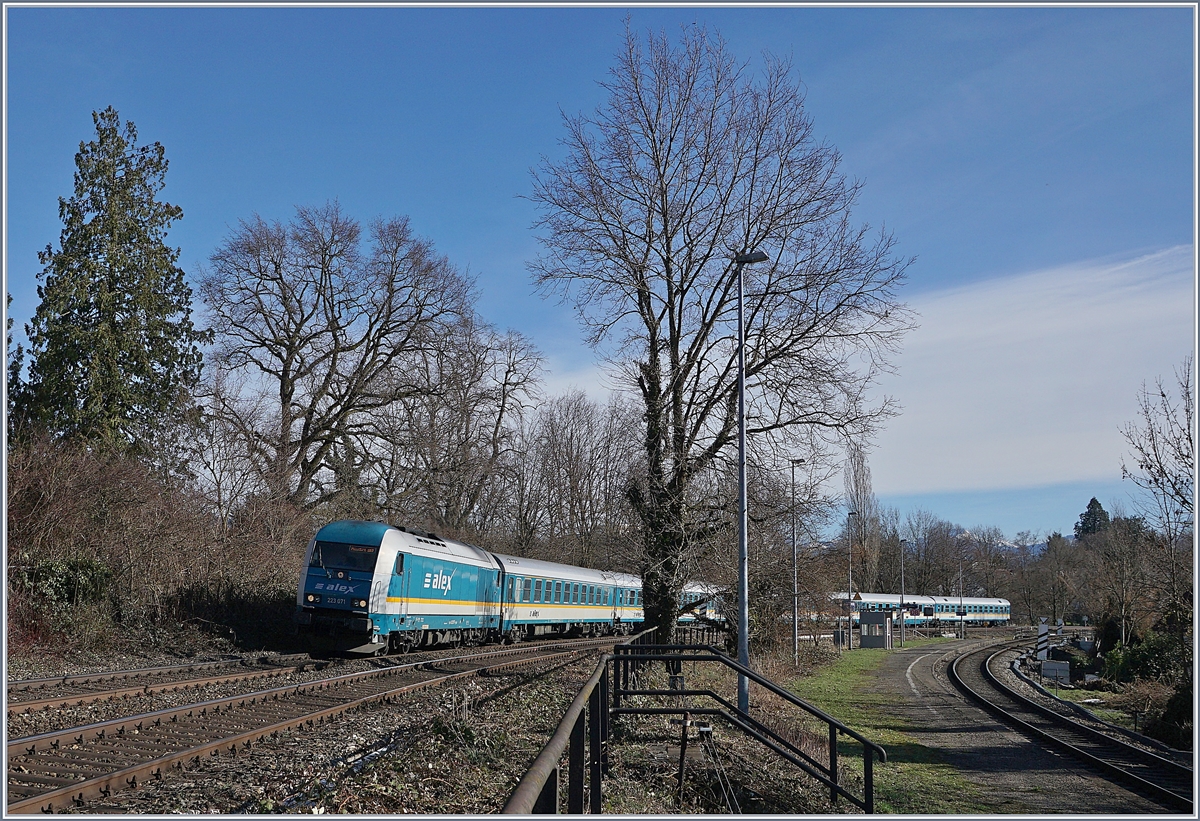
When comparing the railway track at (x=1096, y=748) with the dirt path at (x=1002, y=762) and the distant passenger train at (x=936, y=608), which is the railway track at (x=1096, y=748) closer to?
the dirt path at (x=1002, y=762)

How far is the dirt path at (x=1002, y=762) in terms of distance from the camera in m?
11.9

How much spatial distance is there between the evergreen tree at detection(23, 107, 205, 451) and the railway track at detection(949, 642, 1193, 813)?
23236 mm

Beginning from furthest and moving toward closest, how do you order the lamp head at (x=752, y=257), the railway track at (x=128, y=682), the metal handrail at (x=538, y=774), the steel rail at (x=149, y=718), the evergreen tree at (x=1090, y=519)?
the evergreen tree at (x=1090, y=519), the lamp head at (x=752, y=257), the railway track at (x=128, y=682), the steel rail at (x=149, y=718), the metal handrail at (x=538, y=774)

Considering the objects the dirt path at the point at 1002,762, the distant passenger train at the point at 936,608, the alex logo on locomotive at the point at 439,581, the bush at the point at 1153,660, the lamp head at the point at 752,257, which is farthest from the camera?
the distant passenger train at the point at 936,608

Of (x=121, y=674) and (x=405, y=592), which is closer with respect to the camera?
(x=121, y=674)

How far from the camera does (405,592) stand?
21.5 meters

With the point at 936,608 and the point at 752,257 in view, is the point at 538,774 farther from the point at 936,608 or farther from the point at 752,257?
the point at 936,608

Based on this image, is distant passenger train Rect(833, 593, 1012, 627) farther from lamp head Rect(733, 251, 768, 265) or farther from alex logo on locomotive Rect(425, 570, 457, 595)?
lamp head Rect(733, 251, 768, 265)

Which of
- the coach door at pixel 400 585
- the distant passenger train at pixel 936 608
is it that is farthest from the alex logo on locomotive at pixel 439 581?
the distant passenger train at pixel 936 608

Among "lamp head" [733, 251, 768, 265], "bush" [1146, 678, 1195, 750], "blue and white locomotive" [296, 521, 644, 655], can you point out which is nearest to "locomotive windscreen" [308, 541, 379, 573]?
"blue and white locomotive" [296, 521, 644, 655]

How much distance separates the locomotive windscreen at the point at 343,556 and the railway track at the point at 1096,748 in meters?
14.2

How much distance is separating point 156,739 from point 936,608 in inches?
2866

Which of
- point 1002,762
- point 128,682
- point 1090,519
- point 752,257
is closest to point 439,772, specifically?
point 128,682

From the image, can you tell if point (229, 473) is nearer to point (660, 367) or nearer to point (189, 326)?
point (189, 326)
